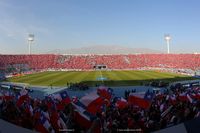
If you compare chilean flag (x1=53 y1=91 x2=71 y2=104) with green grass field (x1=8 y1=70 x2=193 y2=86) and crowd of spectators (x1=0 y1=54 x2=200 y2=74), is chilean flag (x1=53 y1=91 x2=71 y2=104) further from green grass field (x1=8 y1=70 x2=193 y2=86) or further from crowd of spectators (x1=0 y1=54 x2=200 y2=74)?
crowd of spectators (x1=0 y1=54 x2=200 y2=74)

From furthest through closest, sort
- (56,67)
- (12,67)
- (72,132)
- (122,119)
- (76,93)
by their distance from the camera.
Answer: (56,67), (12,67), (76,93), (122,119), (72,132)

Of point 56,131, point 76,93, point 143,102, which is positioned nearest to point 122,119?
point 143,102

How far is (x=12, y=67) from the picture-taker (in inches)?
3479

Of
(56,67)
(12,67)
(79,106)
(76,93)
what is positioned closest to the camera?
(79,106)

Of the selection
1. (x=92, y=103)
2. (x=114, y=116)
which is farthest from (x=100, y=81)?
(x=92, y=103)

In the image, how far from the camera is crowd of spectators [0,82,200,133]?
37.0ft

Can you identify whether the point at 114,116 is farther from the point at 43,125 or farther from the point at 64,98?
the point at 43,125

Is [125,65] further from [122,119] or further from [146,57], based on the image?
[122,119]

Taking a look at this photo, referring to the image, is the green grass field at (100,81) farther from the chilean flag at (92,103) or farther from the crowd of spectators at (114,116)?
the chilean flag at (92,103)

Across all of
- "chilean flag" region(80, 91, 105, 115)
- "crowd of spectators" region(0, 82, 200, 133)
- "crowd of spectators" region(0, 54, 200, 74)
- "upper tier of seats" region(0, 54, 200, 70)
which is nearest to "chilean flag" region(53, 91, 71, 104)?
"crowd of spectators" region(0, 82, 200, 133)

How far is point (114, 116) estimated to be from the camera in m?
Result: 13.3

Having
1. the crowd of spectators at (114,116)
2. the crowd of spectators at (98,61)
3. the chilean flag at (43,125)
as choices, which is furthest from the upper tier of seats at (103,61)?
the chilean flag at (43,125)

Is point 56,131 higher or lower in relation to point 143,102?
lower

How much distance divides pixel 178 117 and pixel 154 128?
185cm
